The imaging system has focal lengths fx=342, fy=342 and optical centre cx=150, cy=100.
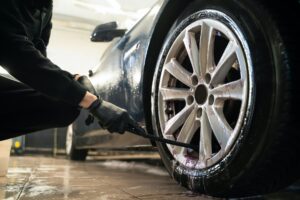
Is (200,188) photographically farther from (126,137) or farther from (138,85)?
(126,137)

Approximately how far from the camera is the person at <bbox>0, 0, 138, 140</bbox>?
1.17 m

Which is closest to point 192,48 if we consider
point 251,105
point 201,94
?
point 201,94

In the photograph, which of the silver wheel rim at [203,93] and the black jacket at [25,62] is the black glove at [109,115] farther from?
the silver wheel rim at [203,93]

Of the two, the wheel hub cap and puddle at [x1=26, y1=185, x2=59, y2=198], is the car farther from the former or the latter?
puddle at [x1=26, y1=185, x2=59, y2=198]

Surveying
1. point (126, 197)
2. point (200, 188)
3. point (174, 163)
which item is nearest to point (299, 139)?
point (200, 188)

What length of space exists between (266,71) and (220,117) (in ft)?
0.88

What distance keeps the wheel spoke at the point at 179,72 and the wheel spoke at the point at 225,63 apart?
15 centimetres

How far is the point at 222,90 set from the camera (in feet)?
4.30

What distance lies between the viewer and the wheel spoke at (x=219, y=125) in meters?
1.25

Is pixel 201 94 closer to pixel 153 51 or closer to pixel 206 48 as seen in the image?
pixel 206 48

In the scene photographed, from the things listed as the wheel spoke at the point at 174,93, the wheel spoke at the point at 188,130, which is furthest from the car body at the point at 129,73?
the wheel spoke at the point at 188,130

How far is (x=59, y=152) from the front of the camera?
580 centimetres

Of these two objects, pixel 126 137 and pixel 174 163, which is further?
pixel 126 137

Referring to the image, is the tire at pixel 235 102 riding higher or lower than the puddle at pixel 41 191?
higher
